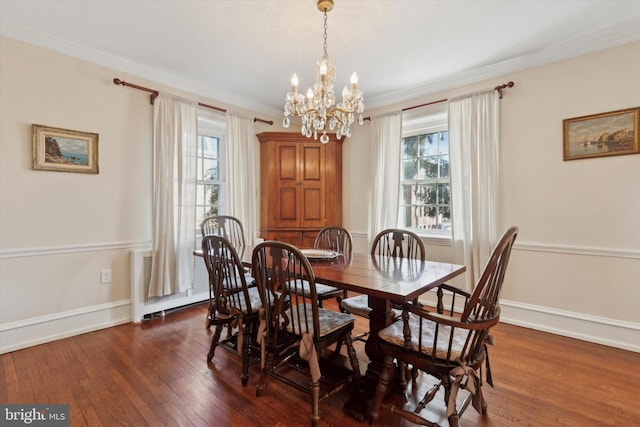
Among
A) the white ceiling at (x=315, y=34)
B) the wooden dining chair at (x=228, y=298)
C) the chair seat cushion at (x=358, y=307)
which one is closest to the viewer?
the wooden dining chair at (x=228, y=298)

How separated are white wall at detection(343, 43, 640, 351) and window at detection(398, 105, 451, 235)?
0.61m

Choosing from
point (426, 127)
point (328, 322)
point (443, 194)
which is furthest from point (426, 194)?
point (328, 322)

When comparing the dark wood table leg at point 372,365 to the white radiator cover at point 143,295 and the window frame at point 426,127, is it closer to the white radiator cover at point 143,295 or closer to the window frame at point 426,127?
the window frame at point 426,127

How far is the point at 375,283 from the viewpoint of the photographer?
64.8 inches

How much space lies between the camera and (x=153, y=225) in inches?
121

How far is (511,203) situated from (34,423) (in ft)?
12.9

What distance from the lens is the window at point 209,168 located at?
Result: 3621 mm

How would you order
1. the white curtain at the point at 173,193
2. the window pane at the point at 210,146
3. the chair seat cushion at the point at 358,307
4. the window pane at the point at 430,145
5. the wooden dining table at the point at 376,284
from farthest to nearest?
the window pane at the point at 210,146 → the window pane at the point at 430,145 → the white curtain at the point at 173,193 → the chair seat cushion at the point at 358,307 → the wooden dining table at the point at 376,284

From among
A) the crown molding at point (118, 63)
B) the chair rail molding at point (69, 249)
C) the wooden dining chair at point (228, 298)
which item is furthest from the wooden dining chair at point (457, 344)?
the crown molding at point (118, 63)

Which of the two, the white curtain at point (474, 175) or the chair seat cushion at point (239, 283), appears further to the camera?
the white curtain at point (474, 175)

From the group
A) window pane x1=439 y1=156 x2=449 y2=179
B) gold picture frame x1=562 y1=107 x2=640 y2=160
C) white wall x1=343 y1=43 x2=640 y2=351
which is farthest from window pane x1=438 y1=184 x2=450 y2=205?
gold picture frame x1=562 y1=107 x2=640 y2=160

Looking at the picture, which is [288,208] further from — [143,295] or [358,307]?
[358,307]

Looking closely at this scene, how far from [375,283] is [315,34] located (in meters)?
2.09

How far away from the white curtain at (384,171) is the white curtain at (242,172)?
61.5 inches
